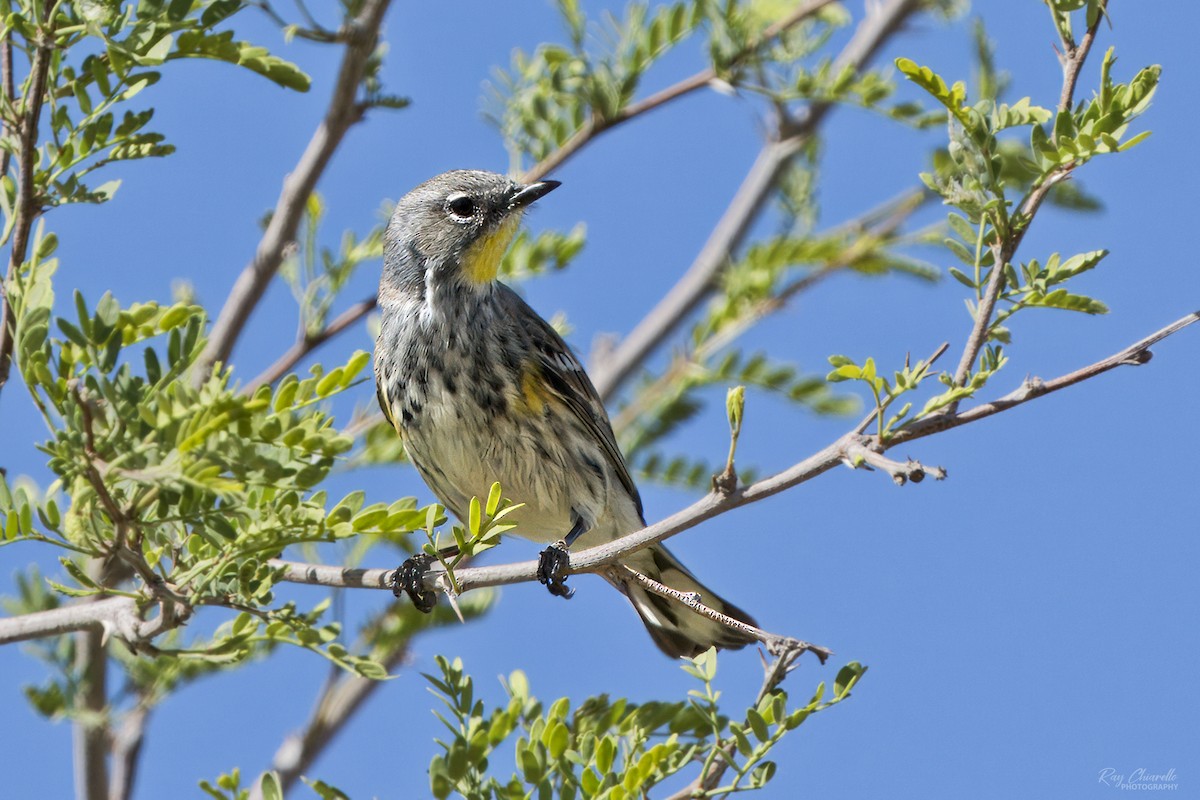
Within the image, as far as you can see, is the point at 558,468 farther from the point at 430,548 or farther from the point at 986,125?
the point at 986,125

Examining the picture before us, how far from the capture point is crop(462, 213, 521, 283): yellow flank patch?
4.46 metres

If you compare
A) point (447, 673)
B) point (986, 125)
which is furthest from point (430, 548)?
point (986, 125)

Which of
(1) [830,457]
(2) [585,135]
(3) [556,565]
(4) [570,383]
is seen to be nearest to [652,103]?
(2) [585,135]

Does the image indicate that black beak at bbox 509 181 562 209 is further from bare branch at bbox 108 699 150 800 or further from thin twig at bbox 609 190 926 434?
bare branch at bbox 108 699 150 800

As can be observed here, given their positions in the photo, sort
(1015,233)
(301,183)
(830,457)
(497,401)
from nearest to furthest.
→ (830,457)
(1015,233)
(301,183)
(497,401)

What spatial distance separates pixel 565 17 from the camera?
180 inches

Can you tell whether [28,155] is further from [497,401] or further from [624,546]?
[497,401]

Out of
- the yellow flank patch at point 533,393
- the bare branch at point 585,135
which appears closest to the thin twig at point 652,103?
the bare branch at point 585,135

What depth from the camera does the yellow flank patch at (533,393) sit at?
409 cm

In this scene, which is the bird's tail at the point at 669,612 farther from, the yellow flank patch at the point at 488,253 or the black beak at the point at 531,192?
the black beak at the point at 531,192

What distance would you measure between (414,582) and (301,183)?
118 cm

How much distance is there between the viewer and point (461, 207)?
4641 mm

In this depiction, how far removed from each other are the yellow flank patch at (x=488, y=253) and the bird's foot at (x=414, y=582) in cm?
102

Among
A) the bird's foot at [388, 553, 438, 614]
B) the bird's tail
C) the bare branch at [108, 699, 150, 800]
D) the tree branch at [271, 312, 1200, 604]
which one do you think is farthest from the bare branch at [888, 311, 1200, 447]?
the bare branch at [108, 699, 150, 800]
